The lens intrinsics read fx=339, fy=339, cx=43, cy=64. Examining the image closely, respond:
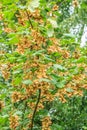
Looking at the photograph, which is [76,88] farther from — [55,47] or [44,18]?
[44,18]

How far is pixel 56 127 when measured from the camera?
13.9ft

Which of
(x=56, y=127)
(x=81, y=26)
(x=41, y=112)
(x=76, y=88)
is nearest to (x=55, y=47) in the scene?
(x=76, y=88)

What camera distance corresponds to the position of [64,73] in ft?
11.6

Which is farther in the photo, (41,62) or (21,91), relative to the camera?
(21,91)

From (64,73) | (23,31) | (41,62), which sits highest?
(23,31)

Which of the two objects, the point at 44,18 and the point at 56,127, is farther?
the point at 56,127

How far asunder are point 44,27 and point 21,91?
90cm

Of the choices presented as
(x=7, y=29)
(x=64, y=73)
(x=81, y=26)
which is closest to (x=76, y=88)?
(x=64, y=73)

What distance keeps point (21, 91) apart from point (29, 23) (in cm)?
80

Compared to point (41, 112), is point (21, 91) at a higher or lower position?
higher

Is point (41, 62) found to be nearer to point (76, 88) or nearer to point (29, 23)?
point (29, 23)

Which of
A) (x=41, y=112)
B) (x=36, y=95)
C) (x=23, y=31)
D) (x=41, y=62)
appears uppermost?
(x=23, y=31)

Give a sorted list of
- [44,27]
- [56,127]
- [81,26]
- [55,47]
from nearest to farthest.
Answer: [44,27], [55,47], [56,127], [81,26]

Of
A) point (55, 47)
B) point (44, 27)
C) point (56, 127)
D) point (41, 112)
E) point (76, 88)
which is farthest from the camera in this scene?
point (56, 127)
